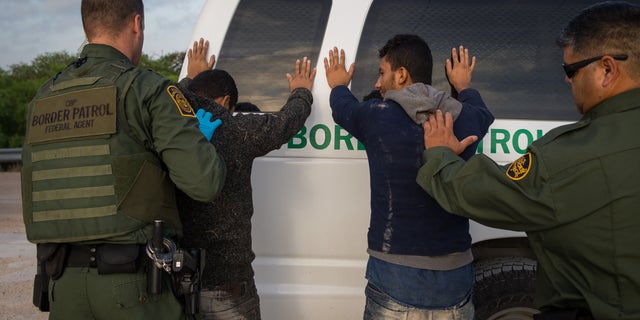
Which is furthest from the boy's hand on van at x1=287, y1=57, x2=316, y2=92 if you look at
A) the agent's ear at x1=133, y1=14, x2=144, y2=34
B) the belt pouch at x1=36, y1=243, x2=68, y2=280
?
the belt pouch at x1=36, y1=243, x2=68, y2=280

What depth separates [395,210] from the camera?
8.24 feet

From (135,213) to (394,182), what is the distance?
932mm

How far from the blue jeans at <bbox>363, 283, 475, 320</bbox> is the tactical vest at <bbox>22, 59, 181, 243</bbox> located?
856mm

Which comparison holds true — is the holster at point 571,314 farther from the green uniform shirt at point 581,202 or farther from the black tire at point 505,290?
the black tire at point 505,290

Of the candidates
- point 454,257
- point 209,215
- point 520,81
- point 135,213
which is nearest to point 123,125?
point 135,213

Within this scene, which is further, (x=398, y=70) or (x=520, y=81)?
(x=520, y=81)

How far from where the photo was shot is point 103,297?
2207mm

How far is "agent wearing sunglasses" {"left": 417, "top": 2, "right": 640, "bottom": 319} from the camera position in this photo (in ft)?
6.05

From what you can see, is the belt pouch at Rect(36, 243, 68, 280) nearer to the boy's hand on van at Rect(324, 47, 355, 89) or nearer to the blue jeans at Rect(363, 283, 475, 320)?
the blue jeans at Rect(363, 283, 475, 320)

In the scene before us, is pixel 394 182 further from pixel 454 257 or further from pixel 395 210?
pixel 454 257

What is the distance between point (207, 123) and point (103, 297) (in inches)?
29.1

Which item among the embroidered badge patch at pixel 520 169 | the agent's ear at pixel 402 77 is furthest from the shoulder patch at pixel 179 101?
the embroidered badge patch at pixel 520 169

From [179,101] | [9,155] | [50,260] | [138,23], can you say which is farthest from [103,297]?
[9,155]

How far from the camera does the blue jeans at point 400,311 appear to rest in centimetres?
252
